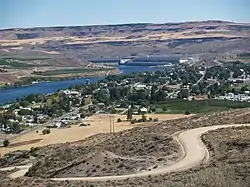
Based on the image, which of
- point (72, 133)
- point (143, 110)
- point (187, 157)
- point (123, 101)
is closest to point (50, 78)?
point (123, 101)

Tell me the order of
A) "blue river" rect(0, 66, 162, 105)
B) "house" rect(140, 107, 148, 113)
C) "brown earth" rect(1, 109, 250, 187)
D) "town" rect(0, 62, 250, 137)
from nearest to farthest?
"brown earth" rect(1, 109, 250, 187)
"town" rect(0, 62, 250, 137)
"house" rect(140, 107, 148, 113)
"blue river" rect(0, 66, 162, 105)

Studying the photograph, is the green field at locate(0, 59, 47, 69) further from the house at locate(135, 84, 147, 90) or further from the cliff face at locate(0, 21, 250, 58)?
the house at locate(135, 84, 147, 90)

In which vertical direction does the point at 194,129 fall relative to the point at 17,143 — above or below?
above

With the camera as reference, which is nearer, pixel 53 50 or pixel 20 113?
pixel 20 113

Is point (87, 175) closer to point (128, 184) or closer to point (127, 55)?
point (128, 184)

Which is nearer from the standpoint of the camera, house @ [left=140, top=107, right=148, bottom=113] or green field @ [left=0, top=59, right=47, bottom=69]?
house @ [left=140, top=107, right=148, bottom=113]

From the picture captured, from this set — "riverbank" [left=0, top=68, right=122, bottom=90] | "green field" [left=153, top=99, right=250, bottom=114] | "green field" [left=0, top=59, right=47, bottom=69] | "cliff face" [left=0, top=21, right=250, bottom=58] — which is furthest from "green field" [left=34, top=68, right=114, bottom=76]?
"green field" [left=153, top=99, right=250, bottom=114]

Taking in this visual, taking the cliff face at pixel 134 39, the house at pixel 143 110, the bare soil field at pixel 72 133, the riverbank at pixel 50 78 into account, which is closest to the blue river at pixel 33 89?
the riverbank at pixel 50 78

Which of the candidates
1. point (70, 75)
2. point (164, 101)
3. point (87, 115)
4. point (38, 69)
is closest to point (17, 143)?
point (87, 115)
